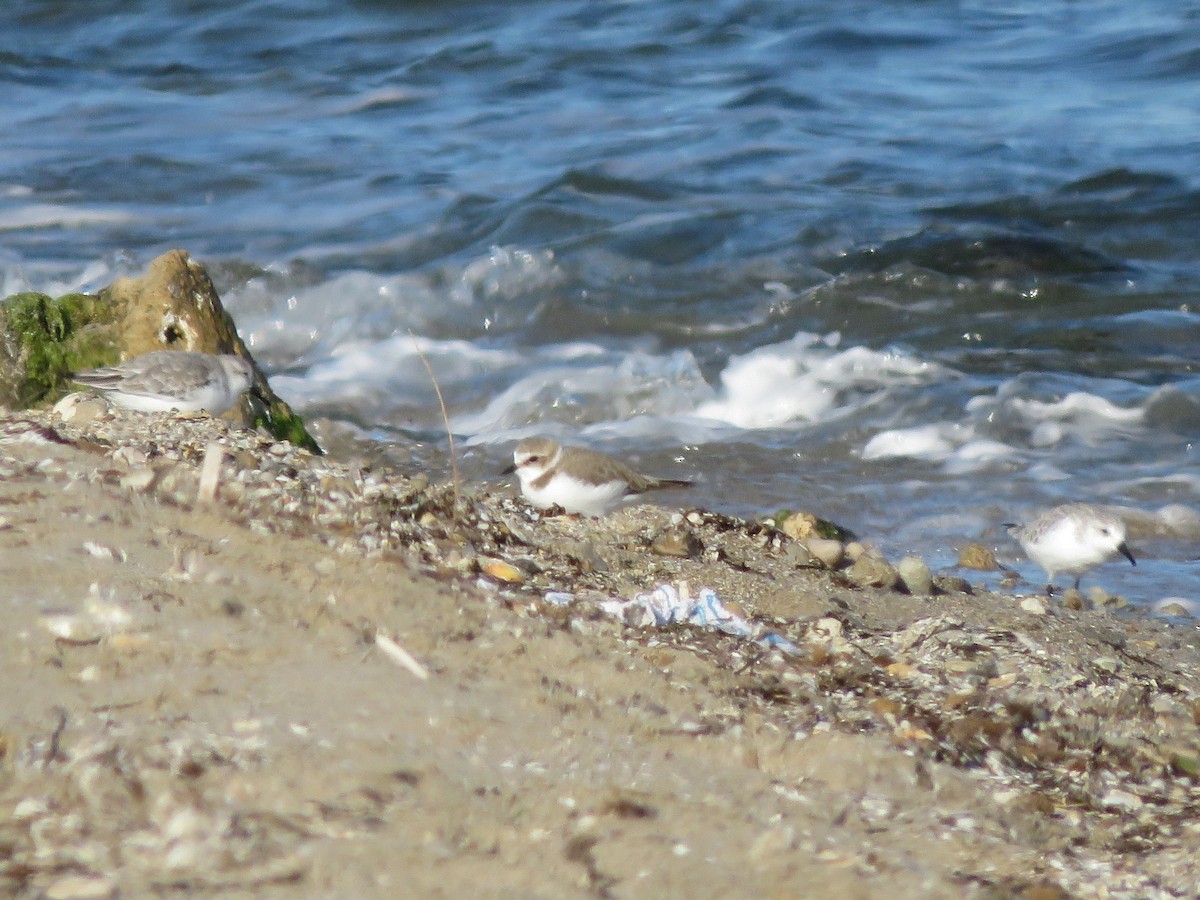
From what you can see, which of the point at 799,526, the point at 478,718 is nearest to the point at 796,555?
the point at 799,526

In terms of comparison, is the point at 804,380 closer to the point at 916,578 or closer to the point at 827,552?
the point at 827,552

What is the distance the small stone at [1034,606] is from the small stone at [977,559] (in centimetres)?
81

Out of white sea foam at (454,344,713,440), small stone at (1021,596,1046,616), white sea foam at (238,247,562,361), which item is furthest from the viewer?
white sea foam at (238,247,562,361)

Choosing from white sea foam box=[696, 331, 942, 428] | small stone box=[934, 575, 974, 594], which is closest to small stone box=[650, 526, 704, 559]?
small stone box=[934, 575, 974, 594]

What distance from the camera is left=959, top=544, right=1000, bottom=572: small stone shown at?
6.09m

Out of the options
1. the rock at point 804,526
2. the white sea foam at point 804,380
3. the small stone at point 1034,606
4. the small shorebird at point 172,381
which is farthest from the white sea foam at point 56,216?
the small stone at point 1034,606

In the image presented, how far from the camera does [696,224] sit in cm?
1103

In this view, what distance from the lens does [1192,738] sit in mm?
3680

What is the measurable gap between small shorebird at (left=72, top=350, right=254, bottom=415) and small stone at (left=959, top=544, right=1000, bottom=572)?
127 inches

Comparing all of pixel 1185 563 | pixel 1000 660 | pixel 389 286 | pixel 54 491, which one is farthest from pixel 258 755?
pixel 389 286

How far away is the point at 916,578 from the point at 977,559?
3.28ft

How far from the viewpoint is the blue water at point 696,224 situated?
7.64 metres

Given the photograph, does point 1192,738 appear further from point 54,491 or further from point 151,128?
point 151,128

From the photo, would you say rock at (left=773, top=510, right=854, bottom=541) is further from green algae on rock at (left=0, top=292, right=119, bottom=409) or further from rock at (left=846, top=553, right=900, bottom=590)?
green algae on rock at (left=0, top=292, right=119, bottom=409)
